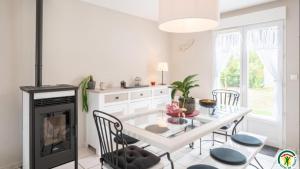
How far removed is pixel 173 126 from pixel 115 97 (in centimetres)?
143

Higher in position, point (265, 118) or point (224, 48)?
point (224, 48)

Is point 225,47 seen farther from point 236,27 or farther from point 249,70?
point 249,70

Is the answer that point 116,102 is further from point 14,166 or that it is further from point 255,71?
point 255,71

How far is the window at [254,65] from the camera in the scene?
3076 millimetres

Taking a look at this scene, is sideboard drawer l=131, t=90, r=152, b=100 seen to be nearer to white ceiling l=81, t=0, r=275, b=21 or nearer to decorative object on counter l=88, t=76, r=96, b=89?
decorative object on counter l=88, t=76, r=96, b=89

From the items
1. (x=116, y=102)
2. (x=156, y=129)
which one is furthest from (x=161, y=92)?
(x=156, y=129)

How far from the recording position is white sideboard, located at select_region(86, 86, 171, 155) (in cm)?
279

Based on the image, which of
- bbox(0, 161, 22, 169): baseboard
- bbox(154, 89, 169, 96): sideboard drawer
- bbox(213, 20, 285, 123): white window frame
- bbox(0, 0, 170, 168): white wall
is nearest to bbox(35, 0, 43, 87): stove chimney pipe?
bbox(0, 0, 170, 168): white wall

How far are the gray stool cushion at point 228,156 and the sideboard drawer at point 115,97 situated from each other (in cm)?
173

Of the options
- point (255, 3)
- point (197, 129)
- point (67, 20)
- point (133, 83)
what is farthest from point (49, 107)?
point (255, 3)

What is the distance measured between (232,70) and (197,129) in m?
2.42

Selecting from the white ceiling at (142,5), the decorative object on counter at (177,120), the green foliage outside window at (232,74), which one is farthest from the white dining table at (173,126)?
the white ceiling at (142,5)

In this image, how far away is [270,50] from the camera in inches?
122

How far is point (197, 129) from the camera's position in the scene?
Answer: 168 centimetres
